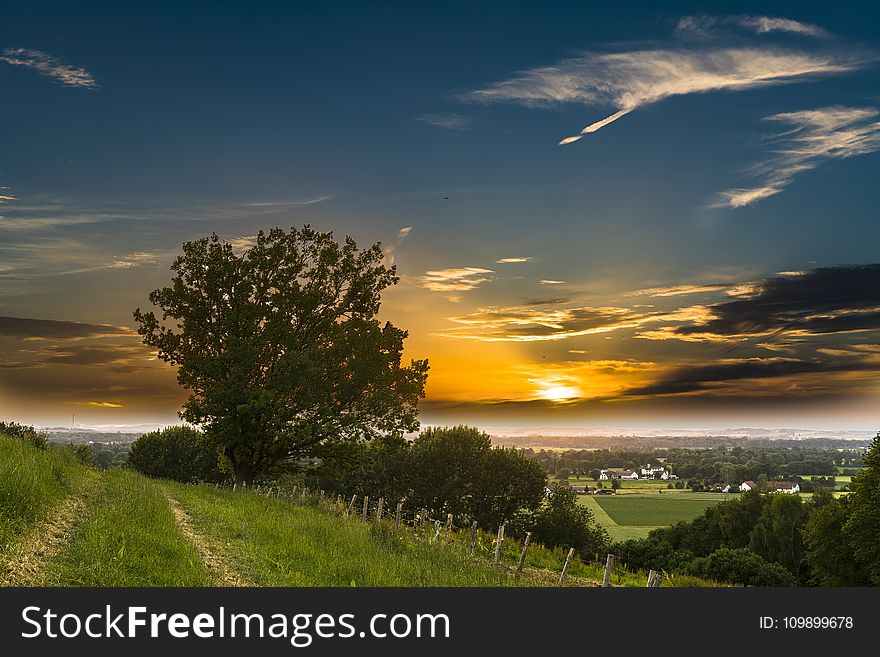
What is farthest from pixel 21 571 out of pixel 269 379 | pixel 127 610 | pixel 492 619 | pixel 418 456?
pixel 418 456

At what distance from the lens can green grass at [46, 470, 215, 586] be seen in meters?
12.8

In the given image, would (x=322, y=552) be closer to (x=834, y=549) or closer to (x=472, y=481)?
(x=834, y=549)

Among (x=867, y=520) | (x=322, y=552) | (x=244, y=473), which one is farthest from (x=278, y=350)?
(x=867, y=520)

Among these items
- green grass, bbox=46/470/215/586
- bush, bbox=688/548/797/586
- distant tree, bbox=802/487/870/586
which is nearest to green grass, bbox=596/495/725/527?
bush, bbox=688/548/797/586

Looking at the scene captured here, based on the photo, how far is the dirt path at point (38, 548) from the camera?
1201 centimetres

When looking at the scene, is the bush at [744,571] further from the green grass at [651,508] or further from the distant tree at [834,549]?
the green grass at [651,508]

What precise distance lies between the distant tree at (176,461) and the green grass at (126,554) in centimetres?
8621

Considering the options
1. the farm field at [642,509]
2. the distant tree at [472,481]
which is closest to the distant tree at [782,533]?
the farm field at [642,509]

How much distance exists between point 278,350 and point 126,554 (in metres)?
32.2

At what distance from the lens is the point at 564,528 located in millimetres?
95812

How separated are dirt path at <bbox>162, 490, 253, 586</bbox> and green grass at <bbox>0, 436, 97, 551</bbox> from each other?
3.83 meters

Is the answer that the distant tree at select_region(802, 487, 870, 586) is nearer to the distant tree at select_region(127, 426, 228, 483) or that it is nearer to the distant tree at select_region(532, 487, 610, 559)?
the distant tree at select_region(532, 487, 610, 559)

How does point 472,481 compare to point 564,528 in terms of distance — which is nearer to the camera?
point 472,481

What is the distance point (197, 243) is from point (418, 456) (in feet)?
188
